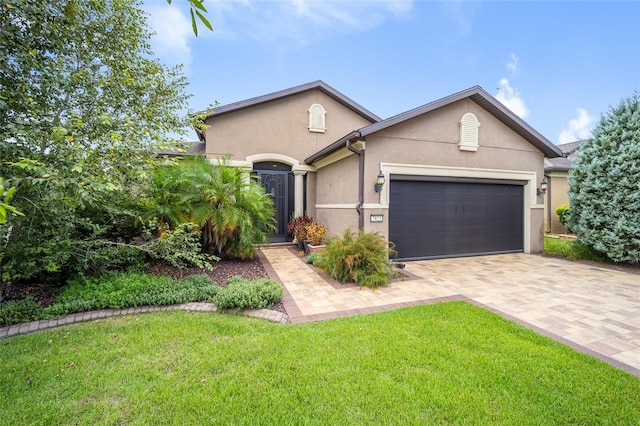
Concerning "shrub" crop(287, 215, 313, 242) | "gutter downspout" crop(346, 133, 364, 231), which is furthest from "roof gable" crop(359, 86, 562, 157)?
"shrub" crop(287, 215, 313, 242)

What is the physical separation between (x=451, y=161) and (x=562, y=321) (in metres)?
5.28

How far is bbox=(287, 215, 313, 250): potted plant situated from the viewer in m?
9.67

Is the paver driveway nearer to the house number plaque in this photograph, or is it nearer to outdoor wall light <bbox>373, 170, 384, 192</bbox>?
the house number plaque

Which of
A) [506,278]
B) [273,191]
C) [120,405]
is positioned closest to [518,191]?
[506,278]

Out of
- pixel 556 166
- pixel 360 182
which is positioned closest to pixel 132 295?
pixel 360 182

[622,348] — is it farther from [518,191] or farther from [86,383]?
[518,191]

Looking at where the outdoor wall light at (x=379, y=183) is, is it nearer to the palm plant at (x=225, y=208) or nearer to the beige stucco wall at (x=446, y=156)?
the beige stucco wall at (x=446, y=156)

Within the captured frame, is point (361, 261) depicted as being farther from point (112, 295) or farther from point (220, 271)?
point (112, 295)

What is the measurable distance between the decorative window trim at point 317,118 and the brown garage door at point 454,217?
188 inches

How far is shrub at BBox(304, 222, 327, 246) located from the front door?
186 centimetres

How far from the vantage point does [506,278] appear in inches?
254

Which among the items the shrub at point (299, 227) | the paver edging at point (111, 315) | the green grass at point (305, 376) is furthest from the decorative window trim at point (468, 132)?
the paver edging at point (111, 315)

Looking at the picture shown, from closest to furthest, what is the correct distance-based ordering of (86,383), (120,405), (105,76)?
(120,405) < (86,383) < (105,76)

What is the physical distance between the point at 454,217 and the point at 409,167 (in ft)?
7.70
